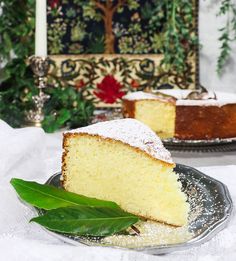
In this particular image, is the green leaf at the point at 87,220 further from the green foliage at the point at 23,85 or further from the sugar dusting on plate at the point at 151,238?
the green foliage at the point at 23,85

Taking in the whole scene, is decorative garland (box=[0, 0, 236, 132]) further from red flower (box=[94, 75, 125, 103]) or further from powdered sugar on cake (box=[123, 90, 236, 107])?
powdered sugar on cake (box=[123, 90, 236, 107])

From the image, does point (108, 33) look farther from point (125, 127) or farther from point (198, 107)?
point (125, 127)

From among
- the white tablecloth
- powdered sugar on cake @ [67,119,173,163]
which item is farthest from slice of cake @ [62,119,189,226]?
the white tablecloth

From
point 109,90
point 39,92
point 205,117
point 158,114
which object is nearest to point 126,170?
point 205,117

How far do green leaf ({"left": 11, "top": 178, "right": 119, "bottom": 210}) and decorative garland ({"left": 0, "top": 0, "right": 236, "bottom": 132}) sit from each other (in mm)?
920

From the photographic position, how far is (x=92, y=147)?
1.12 metres

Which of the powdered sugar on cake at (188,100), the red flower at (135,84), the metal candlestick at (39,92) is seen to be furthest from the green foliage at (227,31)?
the metal candlestick at (39,92)

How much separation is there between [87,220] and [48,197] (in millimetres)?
117

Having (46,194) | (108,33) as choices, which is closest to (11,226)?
(46,194)

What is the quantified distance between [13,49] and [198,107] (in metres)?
0.80

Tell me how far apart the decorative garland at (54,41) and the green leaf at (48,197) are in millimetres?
920

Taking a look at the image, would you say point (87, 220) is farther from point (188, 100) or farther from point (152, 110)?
point (152, 110)

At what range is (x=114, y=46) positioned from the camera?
223 centimetres

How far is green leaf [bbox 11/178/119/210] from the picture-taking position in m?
0.97
